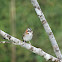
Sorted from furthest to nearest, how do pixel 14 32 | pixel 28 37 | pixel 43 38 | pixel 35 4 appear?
pixel 14 32, pixel 43 38, pixel 28 37, pixel 35 4

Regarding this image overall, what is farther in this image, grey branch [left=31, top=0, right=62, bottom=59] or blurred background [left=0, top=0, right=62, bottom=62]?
blurred background [left=0, top=0, right=62, bottom=62]

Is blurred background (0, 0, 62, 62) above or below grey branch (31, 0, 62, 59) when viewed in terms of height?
above

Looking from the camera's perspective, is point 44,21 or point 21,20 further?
point 21,20

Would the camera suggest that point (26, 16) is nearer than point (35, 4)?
No

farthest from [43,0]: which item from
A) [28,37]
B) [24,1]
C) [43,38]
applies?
[28,37]

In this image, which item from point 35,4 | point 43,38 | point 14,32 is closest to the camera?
point 35,4

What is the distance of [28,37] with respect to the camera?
3109 millimetres

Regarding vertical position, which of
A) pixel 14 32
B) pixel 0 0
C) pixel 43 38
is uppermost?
pixel 0 0

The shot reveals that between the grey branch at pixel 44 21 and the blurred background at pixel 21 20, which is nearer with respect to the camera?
the grey branch at pixel 44 21

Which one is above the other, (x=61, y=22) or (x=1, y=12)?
(x=1, y=12)

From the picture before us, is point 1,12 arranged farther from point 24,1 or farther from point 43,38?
point 43,38

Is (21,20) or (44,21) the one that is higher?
(21,20)

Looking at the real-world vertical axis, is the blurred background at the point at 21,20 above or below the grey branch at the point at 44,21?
above

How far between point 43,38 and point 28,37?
2531mm
